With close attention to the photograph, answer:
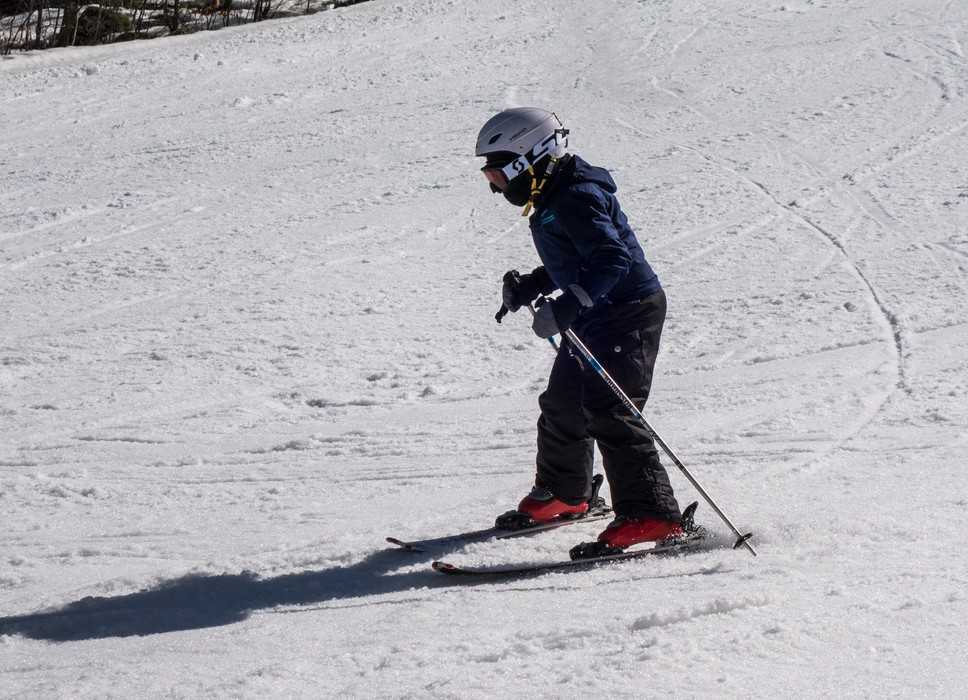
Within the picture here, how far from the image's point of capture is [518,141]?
3.84 meters

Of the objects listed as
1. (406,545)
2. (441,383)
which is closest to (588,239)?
(406,545)

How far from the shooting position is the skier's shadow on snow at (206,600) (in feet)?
11.7

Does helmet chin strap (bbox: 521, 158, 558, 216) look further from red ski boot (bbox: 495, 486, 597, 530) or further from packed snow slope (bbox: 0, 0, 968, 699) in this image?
packed snow slope (bbox: 0, 0, 968, 699)

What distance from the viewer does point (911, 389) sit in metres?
5.41

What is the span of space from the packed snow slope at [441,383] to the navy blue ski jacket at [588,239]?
3.47 feet

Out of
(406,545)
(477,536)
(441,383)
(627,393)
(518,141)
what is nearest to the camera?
(518,141)

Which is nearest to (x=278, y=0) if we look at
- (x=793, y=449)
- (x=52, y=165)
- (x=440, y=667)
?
(x=52, y=165)

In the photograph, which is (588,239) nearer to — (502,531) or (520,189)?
(520,189)

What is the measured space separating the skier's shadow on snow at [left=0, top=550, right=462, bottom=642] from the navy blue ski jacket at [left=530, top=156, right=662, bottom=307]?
127 cm

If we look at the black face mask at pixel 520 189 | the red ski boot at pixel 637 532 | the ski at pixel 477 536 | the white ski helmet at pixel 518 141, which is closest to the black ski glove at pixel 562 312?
the black face mask at pixel 520 189

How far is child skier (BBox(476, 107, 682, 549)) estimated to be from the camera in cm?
372

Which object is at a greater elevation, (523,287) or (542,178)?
(542,178)

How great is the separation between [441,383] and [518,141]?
8.23 ft

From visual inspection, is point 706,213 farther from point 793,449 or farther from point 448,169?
point 793,449
